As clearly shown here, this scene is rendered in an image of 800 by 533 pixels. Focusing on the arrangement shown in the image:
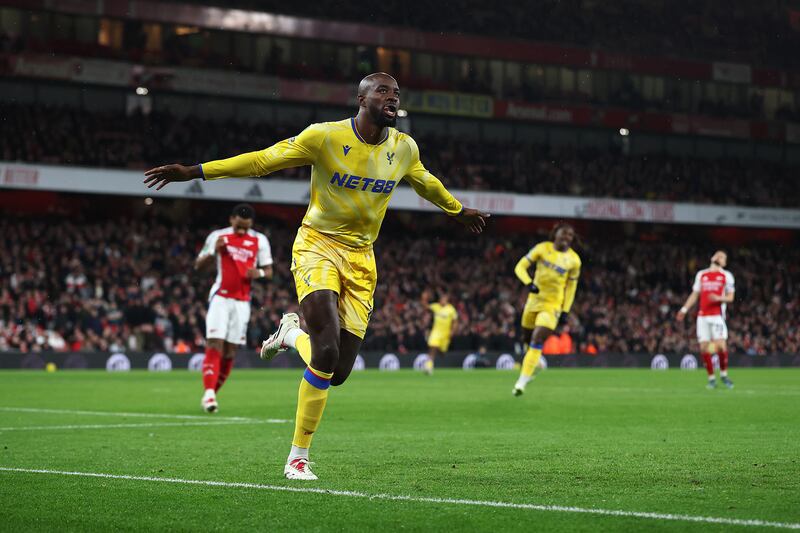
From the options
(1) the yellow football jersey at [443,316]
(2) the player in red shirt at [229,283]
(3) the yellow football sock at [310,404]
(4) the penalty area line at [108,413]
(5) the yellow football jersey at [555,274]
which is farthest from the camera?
(1) the yellow football jersey at [443,316]

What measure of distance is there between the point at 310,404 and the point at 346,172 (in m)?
1.69

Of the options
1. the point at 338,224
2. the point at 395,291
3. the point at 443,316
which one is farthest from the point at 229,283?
the point at 395,291

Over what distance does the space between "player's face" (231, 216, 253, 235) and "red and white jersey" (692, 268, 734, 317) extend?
10784mm

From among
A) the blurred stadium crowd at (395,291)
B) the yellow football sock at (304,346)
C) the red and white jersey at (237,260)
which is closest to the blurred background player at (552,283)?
the red and white jersey at (237,260)

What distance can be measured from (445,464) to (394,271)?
35.7 metres

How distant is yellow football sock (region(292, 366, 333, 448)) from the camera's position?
7926 mm

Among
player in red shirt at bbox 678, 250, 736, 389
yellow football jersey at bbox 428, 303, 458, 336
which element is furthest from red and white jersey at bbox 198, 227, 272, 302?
yellow football jersey at bbox 428, 303, 458, 336

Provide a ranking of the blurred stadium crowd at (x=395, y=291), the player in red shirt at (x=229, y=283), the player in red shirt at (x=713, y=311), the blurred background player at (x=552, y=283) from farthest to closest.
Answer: the blurred stadium crowd at (x=395, y=291) → the player in red shirt at (x=713, y=311) → the blurred background player at (x=552, y=283) → the player in red shirt at (x=229, y=283)

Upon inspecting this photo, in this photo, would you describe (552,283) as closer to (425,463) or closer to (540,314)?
(540,314)

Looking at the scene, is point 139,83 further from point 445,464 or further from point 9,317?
point 445,464

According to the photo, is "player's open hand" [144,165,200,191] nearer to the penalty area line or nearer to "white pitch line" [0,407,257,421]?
the penalty area line

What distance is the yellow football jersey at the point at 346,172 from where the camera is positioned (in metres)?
8.16

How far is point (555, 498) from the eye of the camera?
682 cm

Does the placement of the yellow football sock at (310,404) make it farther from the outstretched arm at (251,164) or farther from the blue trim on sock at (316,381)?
the outstretched arm at (251,164)
